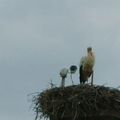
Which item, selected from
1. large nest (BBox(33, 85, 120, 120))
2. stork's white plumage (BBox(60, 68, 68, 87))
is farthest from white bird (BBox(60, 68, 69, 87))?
large nest (BBox(33, 85, 120, 120))

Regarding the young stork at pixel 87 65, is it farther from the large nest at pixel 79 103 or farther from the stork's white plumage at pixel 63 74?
the large nest at pixel 79 103

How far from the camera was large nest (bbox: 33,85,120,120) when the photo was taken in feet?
35.2

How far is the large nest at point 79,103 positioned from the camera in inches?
422

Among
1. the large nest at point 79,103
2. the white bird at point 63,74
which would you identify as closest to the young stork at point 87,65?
the white bird at point 63,74

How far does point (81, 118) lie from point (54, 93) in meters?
0.90

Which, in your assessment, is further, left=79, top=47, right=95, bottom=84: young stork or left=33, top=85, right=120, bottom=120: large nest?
left=79, top=47, right=95, bottom=84: young stork

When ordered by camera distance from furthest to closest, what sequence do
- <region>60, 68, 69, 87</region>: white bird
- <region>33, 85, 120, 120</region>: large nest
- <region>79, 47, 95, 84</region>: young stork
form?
<region>79, 47, 95, 84</region>: young stork → <region>60, 68, 69, 87</region>: white bird → <region>33, 85, 120, 120</region>: large nest

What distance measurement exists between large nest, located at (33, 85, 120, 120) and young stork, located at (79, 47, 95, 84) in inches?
74.7

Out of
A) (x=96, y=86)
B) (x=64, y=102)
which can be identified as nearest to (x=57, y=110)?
(x=64, y=102)

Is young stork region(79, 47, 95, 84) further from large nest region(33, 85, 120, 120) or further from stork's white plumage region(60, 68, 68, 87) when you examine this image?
large nest region(33, 85, 120, 120)

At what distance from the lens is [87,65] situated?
519 inches

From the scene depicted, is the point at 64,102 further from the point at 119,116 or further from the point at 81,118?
the point at 119,116

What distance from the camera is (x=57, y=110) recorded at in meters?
10.9

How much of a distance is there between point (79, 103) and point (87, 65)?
255cm
